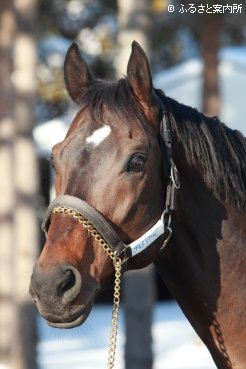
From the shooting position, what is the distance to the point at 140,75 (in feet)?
10.8

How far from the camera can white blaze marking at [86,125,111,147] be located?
318cm

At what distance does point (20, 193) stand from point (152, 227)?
355 cm

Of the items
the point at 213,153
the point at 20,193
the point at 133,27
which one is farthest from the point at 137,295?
the point at 213,153

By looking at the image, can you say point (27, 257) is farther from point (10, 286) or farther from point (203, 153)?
point (203, 153)

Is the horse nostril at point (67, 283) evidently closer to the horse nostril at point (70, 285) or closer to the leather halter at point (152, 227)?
the horse nostril at point (70, 285)

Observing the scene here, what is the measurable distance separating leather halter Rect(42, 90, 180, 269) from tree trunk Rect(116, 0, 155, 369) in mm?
3351

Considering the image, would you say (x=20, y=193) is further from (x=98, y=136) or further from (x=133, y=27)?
(x=98, y=136)

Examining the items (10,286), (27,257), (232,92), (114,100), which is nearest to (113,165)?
(114,100)

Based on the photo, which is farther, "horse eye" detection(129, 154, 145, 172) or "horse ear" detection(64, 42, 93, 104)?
"horse ear" detection(64, 42, 93, 104)

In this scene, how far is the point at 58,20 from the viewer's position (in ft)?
74.3

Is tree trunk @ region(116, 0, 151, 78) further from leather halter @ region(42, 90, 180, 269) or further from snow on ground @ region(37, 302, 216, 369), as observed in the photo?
leather halter @ region(42, 90, 180, 269)

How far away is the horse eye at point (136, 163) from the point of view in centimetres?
317

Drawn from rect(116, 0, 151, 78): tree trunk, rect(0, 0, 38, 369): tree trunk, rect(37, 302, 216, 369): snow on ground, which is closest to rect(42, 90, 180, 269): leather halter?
rect(116, 0, 151, 78): tree trunk

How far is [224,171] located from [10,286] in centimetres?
402
